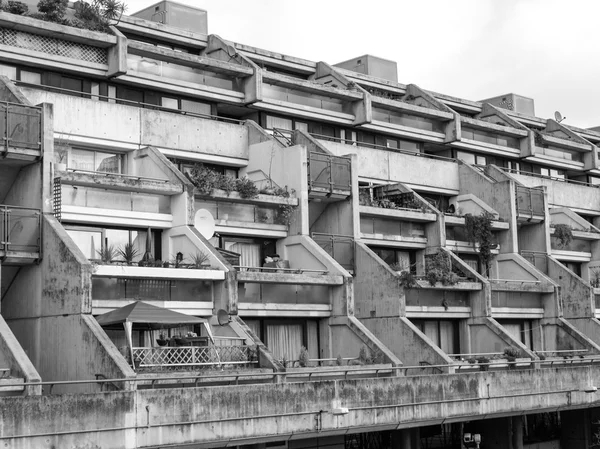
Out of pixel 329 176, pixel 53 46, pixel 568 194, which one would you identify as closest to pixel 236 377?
pixel 329 176

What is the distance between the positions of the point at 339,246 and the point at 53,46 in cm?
1377

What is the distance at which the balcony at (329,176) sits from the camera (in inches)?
1582

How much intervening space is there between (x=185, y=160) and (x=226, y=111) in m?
5.13

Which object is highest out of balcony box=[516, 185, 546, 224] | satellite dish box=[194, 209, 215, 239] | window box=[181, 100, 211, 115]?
window box=[181, 100, 211, 115]

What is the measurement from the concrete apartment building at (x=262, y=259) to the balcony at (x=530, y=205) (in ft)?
0.52

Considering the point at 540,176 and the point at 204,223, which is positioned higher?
the point at 540,176

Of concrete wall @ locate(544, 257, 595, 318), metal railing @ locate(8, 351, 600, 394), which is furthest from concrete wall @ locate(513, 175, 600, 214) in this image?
metal railing @ locate(8, 351, 600, 394)

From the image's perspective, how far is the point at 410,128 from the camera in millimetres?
50406

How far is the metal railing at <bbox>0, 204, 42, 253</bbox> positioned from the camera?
2986 cm

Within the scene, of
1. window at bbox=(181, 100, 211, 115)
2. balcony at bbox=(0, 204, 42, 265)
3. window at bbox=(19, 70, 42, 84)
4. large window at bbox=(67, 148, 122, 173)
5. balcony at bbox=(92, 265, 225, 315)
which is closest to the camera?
balcony at bbox=(0, 204, 42, 265)

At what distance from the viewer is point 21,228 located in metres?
30.2

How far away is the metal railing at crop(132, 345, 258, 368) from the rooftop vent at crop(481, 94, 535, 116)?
132 feet

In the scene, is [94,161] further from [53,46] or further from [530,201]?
[530,201]

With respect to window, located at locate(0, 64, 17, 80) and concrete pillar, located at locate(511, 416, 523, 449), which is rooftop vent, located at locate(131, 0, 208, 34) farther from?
concrete pillar, located at locate(511, 416, 523, 449)
